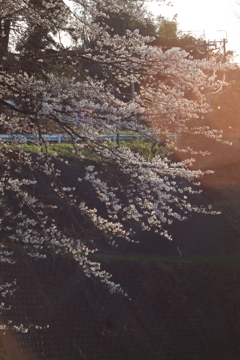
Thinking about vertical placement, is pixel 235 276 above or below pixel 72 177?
below

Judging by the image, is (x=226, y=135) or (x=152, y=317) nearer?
(x=152, y=317)

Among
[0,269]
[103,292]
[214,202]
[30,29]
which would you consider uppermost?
[30,29]

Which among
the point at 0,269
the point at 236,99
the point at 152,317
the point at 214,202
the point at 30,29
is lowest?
the point at 152,317

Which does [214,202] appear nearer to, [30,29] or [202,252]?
[202,252]

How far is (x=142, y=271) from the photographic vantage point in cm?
1544

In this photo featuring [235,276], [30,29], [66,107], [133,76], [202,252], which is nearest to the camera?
[66,107]

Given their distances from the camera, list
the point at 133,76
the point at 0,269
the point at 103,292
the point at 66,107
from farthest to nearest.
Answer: the point at 103,292
the point at 0,269
the point at 133,76
the point at 66,107

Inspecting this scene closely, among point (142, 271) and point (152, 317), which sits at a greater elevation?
point (142, 271)

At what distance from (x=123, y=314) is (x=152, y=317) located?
1126mm

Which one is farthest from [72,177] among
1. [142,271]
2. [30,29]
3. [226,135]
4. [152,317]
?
[30,29]

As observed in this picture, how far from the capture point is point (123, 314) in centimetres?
1377

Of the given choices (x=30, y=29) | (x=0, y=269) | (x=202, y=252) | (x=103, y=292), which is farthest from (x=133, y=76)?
(x=202, y=252)

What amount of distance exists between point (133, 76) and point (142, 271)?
9.34 metres

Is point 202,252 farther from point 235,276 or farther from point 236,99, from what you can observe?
point 236,99
